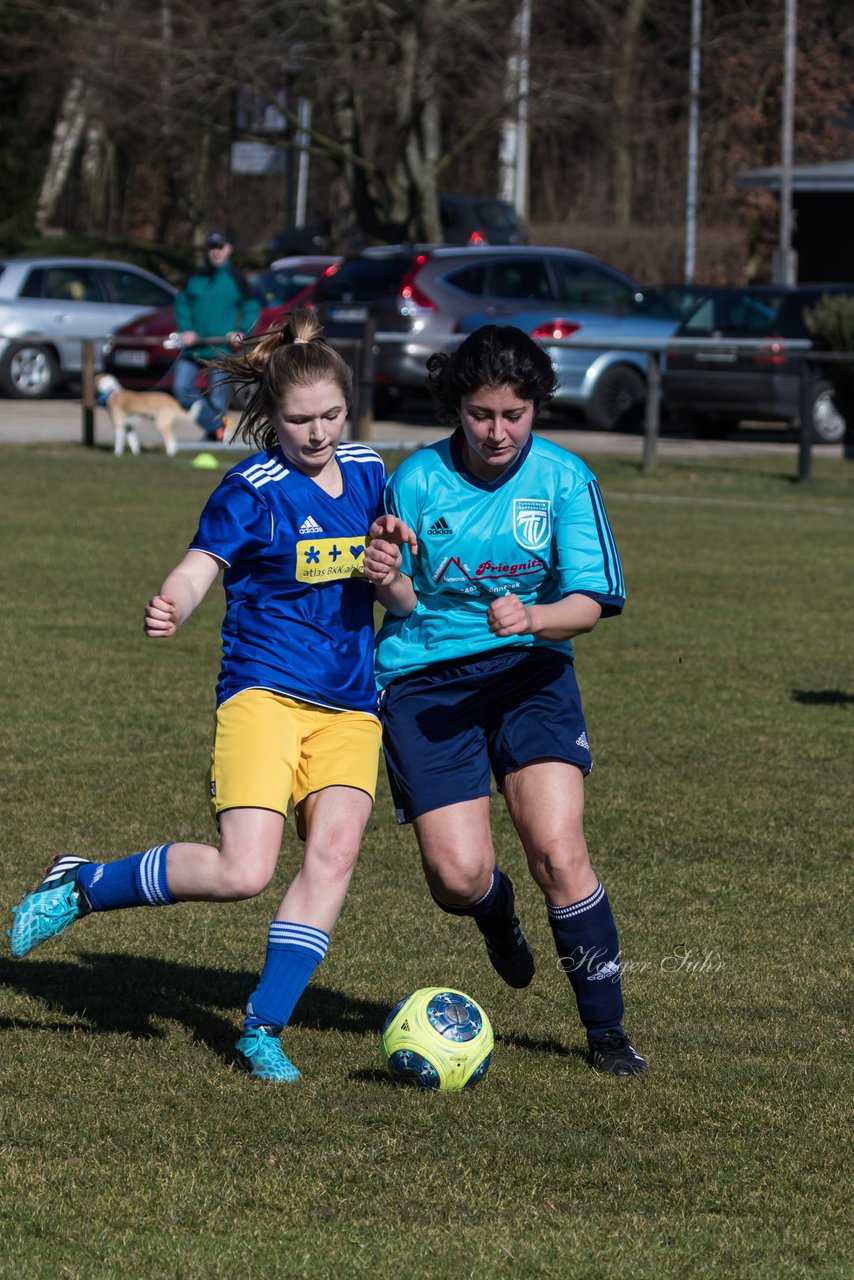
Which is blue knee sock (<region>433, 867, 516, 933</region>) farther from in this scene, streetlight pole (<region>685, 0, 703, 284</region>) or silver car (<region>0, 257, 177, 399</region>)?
streetlight pole (<region>685, 0, 703, 284</region>)

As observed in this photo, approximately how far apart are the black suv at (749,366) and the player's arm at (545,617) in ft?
55.1

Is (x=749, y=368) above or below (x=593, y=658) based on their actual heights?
above

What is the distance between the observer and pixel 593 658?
34.4ft

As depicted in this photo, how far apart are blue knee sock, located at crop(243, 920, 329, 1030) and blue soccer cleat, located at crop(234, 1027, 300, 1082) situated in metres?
0.02

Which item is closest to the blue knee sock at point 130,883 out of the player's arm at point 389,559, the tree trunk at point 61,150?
the player's arm at point 389,559

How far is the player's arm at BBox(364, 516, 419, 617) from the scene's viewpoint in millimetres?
4426

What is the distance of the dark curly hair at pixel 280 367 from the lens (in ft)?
15.2

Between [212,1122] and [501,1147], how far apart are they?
1.99ft

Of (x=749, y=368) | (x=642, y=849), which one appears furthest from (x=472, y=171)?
(x=642, y=849)

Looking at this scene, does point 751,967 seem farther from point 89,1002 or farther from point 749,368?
point 749,368

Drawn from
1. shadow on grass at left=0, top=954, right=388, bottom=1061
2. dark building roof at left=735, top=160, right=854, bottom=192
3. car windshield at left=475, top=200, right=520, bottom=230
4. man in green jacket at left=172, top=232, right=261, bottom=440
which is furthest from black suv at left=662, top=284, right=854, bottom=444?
dark building roof at left=735, top=160, right=854, bottom=192

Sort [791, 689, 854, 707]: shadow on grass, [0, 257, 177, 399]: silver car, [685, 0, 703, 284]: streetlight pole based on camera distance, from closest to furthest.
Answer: [791, 689, 854, 707]: shadow on grass < [0, 257, 177, 399]: silver car < [685, 0, 703, 284]: streetlight pole

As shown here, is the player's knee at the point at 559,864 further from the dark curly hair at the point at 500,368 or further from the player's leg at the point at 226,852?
the dark curly hair at the point at 500,368

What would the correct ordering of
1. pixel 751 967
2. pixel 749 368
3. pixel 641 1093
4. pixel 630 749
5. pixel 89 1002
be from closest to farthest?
pixel 641 1093
pixel 89 1002
pixel 751 967
pixel 630 749
pixel 749 368
